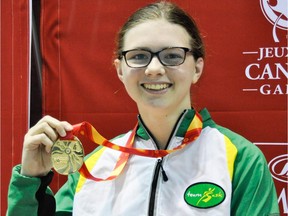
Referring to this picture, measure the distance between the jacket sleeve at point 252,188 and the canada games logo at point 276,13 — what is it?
631mm

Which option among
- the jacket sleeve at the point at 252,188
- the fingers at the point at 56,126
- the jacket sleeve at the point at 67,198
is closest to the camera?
the jacket sleeve at the point at 252,188

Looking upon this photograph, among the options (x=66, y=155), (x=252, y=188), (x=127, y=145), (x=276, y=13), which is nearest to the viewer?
(x=252, y=188)

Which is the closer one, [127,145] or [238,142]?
[238,142]

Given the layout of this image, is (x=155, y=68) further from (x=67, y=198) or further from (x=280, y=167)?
(x=280, y=167)

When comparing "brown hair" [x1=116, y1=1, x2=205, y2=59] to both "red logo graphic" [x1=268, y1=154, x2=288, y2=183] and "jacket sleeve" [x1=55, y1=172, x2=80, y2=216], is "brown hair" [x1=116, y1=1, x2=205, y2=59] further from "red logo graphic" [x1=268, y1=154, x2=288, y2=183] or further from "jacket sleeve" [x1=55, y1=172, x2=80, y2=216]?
"red logo graphic" [x1=268, y1=154, x2=288, y2=183]

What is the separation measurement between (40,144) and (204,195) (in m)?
0.42

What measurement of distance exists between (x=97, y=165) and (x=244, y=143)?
15.4 inches

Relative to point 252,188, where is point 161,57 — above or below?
above

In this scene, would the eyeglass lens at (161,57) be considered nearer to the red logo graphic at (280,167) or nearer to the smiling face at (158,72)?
the smiling face at (158,72)

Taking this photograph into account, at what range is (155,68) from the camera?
0.90 meters

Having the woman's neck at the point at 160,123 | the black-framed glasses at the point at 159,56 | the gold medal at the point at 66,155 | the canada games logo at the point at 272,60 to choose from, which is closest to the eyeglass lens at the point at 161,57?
the black-framed glasses at the point at 159,56

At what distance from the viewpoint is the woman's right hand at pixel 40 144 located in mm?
947

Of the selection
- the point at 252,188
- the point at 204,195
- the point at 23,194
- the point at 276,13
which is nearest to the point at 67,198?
the point at 23,194

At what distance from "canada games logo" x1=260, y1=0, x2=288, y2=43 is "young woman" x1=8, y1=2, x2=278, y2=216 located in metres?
0.47
